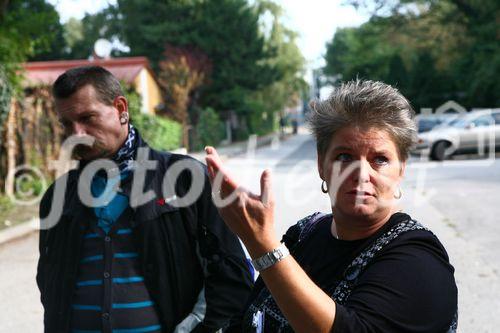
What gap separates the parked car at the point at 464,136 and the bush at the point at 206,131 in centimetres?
1331

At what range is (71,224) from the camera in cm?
220

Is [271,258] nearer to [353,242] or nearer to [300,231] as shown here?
[353,242]

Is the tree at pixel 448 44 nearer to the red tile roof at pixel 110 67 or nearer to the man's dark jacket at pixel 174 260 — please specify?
the red tile roof at pixel 110 67

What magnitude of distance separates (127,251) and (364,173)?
100cm

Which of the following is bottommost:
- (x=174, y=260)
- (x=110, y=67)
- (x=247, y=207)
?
(x=174, y=260)

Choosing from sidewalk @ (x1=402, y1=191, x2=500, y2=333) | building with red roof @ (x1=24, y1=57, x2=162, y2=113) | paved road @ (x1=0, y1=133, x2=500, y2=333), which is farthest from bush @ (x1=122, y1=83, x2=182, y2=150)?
sidewalk @ (x1=402, y1=191, x2=500, y2=333)

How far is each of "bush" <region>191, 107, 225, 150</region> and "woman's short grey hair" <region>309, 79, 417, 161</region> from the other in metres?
27.3

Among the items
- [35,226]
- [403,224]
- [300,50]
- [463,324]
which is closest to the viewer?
[403,224]

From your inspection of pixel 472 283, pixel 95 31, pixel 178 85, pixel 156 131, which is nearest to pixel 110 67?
pixel 178 85

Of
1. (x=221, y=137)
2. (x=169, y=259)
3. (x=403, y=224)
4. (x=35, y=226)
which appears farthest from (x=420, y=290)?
(x=221, y=137)

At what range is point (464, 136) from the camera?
18766 mm

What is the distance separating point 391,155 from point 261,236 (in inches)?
20.5

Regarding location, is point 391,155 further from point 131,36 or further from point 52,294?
point 131,36

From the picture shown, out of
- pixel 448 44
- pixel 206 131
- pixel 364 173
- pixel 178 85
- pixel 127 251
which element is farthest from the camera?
pixel 448 44
